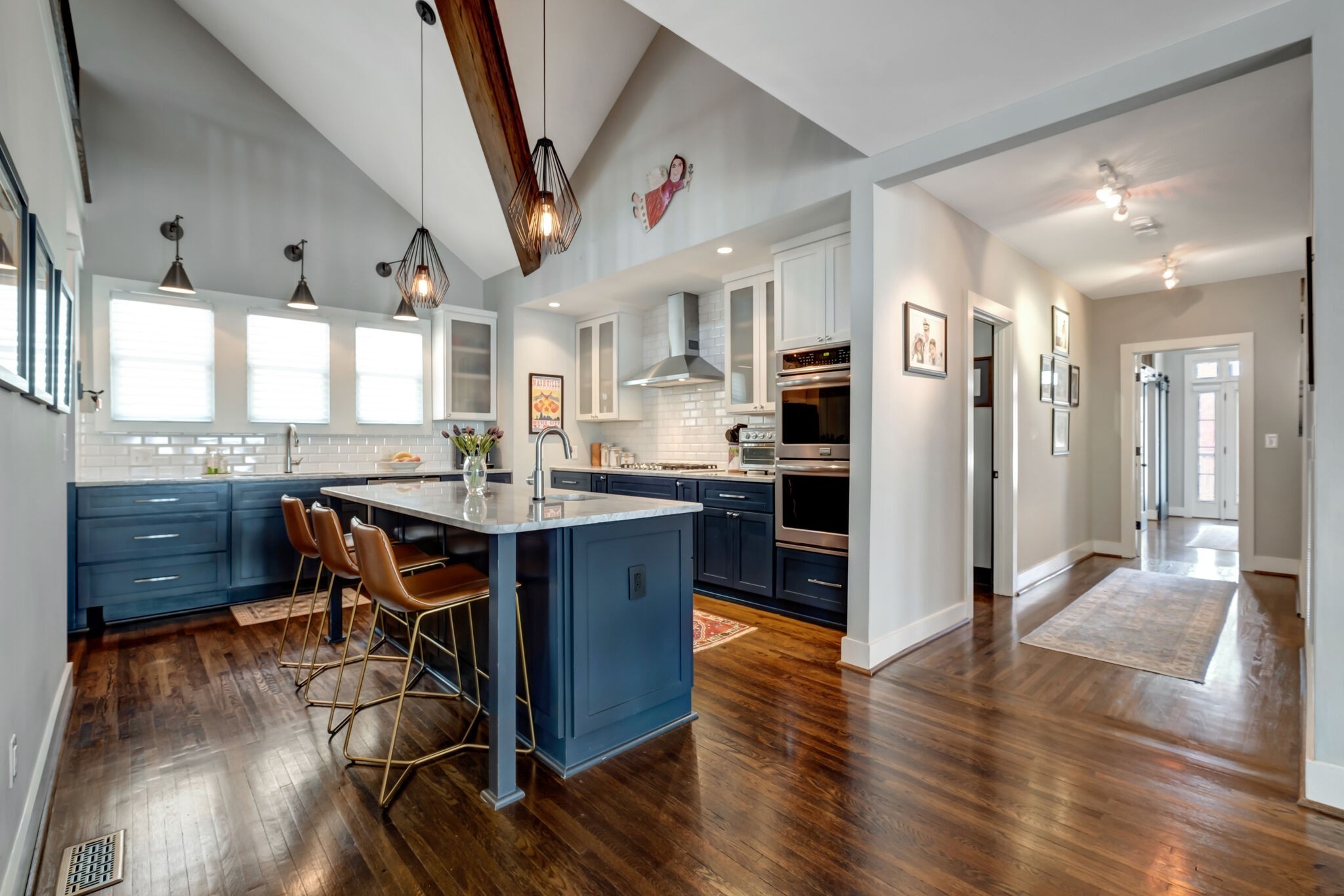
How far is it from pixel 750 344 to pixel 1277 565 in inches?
190

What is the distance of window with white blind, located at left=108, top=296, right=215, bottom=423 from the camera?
444cm

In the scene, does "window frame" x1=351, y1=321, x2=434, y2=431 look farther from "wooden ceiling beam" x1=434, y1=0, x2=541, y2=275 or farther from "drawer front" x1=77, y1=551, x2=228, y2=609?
"drawer front" x1=77, y1=551, x2=228, y2=609

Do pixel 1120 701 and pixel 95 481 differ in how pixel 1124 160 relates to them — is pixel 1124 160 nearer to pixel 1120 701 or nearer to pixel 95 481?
pixel 1120 701

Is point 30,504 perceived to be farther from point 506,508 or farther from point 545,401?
point 545,401

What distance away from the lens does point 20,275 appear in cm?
167

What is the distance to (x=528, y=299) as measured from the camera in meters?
5.80

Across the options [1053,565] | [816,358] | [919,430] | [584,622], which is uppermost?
[816,358]

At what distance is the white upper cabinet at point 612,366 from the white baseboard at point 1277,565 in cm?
544

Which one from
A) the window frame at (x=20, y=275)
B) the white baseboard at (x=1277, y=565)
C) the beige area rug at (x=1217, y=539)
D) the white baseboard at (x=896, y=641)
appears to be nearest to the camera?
the window frame at (x=20, y=275)

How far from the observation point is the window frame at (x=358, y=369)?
549 centimetres

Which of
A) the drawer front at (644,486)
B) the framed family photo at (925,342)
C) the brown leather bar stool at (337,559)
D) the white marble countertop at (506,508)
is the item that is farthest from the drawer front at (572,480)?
the framed family photo at (925,342)

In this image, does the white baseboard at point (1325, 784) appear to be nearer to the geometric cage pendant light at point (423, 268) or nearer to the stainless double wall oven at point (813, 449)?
the stainless double wall oven at point (813, 449)

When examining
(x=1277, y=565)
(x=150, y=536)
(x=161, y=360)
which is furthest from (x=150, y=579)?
(x=1277, y=565)

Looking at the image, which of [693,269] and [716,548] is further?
[693,269]
